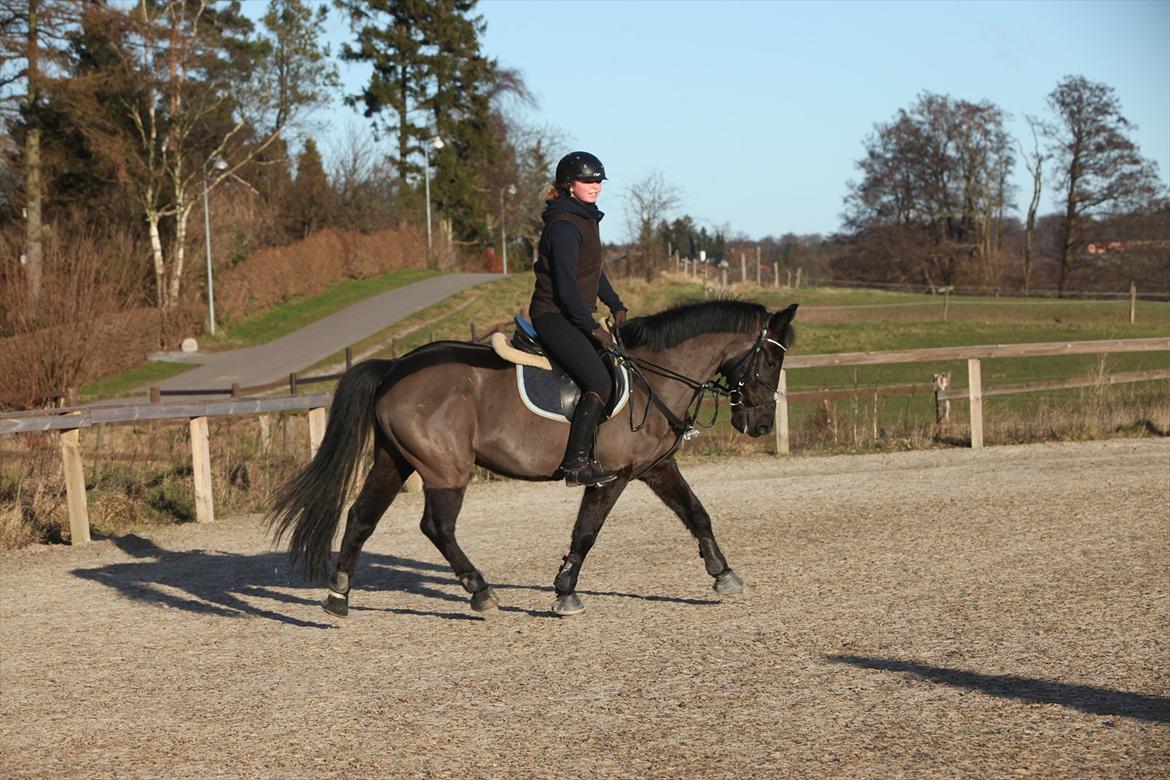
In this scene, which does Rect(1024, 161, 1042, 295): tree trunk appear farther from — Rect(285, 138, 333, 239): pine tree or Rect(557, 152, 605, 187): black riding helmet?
Rect(557, 152, 605, 187): black riding helmet

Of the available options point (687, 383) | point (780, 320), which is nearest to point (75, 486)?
point (687, 383)

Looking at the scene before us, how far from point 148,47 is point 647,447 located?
112 feet

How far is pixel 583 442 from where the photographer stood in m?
7.77

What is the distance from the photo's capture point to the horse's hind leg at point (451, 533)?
25.8ft

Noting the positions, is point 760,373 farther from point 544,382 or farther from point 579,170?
point 579,170

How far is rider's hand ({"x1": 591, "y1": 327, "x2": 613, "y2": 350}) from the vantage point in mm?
7785

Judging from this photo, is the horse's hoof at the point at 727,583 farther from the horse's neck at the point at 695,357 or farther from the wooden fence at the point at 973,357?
the wooden fence at the point at 973,357

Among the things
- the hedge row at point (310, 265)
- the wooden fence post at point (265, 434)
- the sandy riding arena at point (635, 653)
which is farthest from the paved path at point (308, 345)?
the sandy riding arena at point (635, 653)

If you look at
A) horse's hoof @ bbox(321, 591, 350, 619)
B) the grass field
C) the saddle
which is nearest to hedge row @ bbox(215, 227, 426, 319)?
the grass field

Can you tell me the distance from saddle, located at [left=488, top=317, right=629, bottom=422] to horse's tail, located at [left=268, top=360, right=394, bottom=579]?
0.92 m

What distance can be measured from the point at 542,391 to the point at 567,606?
54.6 inches

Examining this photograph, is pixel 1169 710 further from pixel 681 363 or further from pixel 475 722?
pixel 681 363

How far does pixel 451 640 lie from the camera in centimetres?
763

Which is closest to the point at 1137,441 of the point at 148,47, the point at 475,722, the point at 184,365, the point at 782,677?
the point at 782,677
